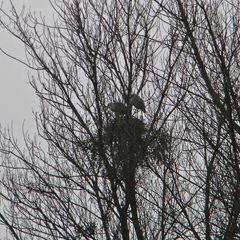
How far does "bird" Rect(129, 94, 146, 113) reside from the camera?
4115 mm

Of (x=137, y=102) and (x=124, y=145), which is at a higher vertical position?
(x=137, y=102)

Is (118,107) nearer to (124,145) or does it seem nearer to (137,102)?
→ (137,102)

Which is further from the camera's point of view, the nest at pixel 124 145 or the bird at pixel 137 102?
the bird at pixel 137 102

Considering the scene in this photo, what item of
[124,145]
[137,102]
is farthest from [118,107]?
[124,145]

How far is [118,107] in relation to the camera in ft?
13.7

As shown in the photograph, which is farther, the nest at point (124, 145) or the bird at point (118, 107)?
the bird at point (118, 107)

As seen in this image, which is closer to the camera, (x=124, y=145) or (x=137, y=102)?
(x=124, y=145)

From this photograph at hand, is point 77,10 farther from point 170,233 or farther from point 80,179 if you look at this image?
point 170,233

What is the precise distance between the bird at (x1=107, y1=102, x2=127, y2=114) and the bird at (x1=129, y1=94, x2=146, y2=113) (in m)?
0.08

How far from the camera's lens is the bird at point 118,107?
4098mm

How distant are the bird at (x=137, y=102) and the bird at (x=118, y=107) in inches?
3.3

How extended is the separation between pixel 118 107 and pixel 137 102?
6.6 inches

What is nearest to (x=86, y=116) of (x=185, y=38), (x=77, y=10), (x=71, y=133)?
(x=71, y=133)

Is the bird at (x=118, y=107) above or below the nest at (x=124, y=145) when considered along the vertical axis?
above
